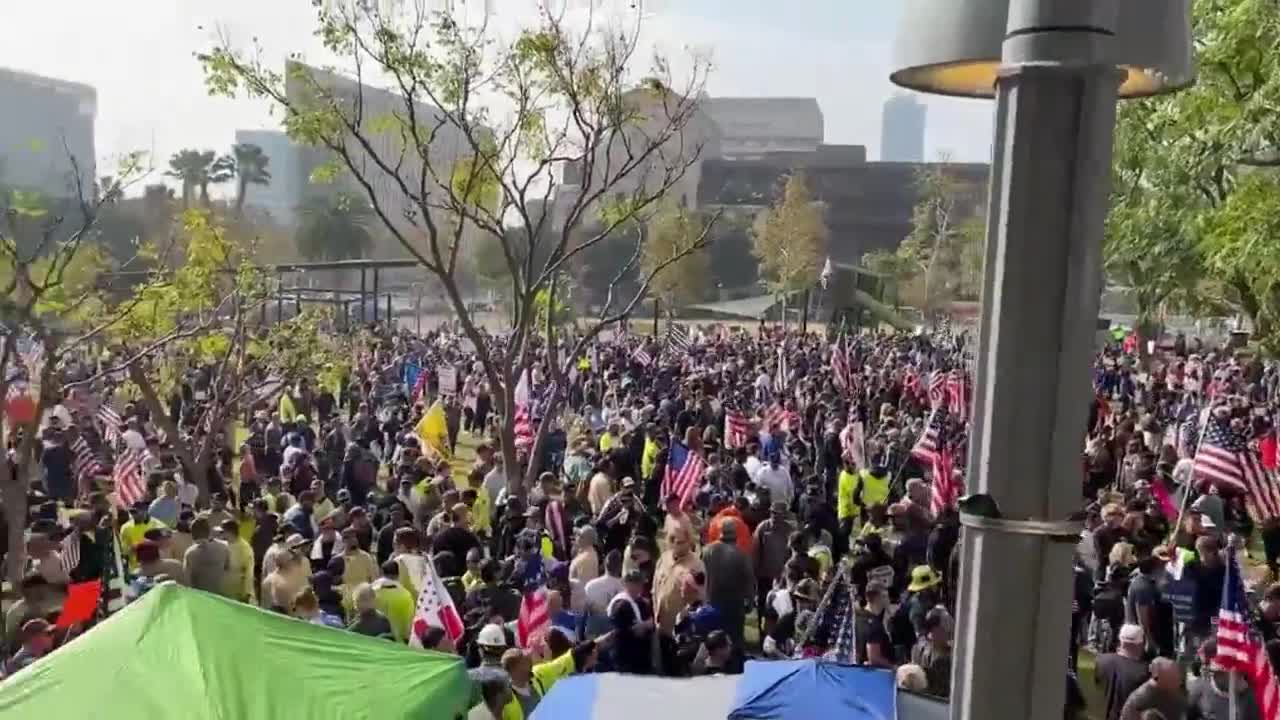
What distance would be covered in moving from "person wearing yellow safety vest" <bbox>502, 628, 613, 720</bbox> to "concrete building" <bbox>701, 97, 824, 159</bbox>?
400 ft

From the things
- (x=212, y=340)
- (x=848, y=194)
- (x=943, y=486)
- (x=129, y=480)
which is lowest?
(x=129, y=480)

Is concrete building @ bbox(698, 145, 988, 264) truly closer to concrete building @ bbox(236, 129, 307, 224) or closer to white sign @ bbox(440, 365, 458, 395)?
concrete building @ bbox(236, 129, 307, 224)

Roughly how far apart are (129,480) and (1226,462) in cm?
1106

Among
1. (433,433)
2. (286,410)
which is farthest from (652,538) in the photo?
(286,410)

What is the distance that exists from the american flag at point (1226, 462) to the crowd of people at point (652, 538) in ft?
0.16

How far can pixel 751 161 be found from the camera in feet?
321

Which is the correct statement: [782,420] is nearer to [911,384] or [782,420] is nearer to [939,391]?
[939,391]

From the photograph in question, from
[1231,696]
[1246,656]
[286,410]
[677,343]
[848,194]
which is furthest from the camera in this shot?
[848,194]

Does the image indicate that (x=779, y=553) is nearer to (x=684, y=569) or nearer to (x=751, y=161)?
(x=684, y=569)

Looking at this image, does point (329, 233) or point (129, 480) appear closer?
point (129, 480)

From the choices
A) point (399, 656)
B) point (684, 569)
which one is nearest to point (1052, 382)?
point (399, 656)

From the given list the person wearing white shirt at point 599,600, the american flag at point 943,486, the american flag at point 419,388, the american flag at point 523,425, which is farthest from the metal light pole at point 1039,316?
the american flag at point 419,388

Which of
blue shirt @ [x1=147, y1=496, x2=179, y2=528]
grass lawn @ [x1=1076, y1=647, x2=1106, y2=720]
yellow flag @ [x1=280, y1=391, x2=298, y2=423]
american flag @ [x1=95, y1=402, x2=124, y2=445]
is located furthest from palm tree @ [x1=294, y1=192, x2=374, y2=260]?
grass lawn @ [x1=1076, y1=647, x2=1106, y2=720]

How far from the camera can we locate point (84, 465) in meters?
15.6
